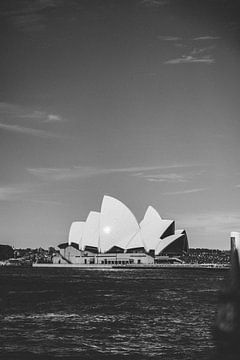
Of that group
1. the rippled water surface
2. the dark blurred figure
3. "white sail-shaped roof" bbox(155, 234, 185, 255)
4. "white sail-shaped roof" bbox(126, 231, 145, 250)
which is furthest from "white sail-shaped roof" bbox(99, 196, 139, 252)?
the dark blurred figure

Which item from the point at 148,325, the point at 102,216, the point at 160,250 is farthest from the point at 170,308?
the point at 160,250

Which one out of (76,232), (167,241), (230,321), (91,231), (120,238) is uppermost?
(76,232)

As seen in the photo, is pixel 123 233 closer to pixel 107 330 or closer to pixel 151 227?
pixel 151 227

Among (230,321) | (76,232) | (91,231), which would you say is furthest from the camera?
(76,232)

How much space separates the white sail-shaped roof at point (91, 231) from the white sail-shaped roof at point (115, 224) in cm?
300

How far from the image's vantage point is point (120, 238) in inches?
3809

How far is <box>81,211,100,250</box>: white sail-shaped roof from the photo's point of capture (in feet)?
324

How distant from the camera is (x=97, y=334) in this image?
783 inches

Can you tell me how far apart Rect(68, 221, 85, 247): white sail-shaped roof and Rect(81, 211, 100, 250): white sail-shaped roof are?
8.56 feet

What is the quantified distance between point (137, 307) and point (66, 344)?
1212cm

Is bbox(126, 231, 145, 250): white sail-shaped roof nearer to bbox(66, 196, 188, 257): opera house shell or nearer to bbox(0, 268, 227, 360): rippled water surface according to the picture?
bbox(66, 196, 188, 257): opera house shell

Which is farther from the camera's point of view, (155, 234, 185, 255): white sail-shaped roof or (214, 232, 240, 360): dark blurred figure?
(155, 234, 185, 255): white sail-shaped roof

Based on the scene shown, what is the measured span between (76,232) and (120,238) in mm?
15018

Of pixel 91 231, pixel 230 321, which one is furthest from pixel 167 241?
pixel 230 321
